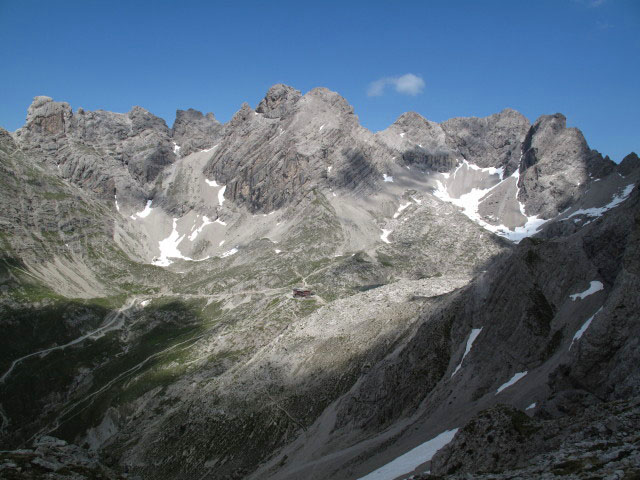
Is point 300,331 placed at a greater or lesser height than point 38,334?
lesser

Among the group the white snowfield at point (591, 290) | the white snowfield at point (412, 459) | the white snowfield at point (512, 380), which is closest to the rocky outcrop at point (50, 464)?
the white snowfield at point (412, 459)

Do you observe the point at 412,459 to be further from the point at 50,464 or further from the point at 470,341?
the point at 50,464

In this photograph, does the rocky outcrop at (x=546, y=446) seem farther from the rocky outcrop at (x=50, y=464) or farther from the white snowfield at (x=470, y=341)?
the rocky outcrop at (x=50, y=464)

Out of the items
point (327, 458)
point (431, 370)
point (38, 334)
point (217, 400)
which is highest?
point (38, 334)

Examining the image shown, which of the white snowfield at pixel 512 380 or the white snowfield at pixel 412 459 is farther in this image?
the white snowfield at pixel 512 380

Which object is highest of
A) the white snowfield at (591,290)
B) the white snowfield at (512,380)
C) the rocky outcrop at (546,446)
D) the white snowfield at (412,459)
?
the white snowfield at (591,290)

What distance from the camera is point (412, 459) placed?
33969 millimetres

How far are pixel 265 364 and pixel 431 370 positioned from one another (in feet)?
119

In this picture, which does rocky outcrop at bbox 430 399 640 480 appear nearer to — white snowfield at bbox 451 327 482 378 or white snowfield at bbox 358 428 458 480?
white snowfield at bbox 358 428 458 480

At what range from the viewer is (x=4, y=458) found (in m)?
29.6

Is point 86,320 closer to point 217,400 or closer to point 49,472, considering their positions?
point 217,400

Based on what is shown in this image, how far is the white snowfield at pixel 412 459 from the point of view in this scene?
→ 3234 centimetres

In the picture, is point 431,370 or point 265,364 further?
point 265,364

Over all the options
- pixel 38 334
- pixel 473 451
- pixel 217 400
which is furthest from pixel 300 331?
pixel 38 334
